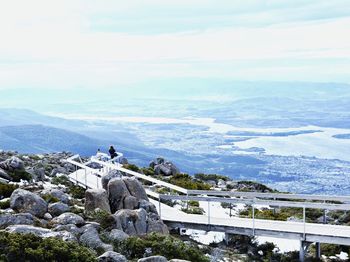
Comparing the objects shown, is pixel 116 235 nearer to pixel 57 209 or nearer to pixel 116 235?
pixel 116 235

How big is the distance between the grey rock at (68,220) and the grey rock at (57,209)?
131cm

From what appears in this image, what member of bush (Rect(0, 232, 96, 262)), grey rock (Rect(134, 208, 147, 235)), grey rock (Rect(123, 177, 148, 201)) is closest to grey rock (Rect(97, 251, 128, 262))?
bush (Rect(0, 232, 96, 262))

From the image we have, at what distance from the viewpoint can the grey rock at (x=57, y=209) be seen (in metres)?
17.3

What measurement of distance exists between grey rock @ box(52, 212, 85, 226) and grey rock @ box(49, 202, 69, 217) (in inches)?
51.7

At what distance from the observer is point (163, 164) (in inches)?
1506

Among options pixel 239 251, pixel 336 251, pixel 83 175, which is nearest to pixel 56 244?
pixel 239 251

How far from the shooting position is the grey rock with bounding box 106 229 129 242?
14.9 metres

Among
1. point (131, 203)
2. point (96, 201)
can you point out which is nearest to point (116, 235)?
point (96, 201)

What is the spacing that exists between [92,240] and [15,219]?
7.65 ft

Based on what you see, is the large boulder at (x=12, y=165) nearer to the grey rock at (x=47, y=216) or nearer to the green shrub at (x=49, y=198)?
the green shrub at (x=49, y=198)

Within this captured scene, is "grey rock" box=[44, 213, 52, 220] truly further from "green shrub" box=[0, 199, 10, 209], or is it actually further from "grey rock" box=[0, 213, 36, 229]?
"green shrub" box=[0, 199, 10, 209]

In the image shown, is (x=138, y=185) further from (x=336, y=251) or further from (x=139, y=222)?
(x=336, y=251)

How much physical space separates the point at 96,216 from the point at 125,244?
2166mm

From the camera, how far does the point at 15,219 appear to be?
50.2ft
